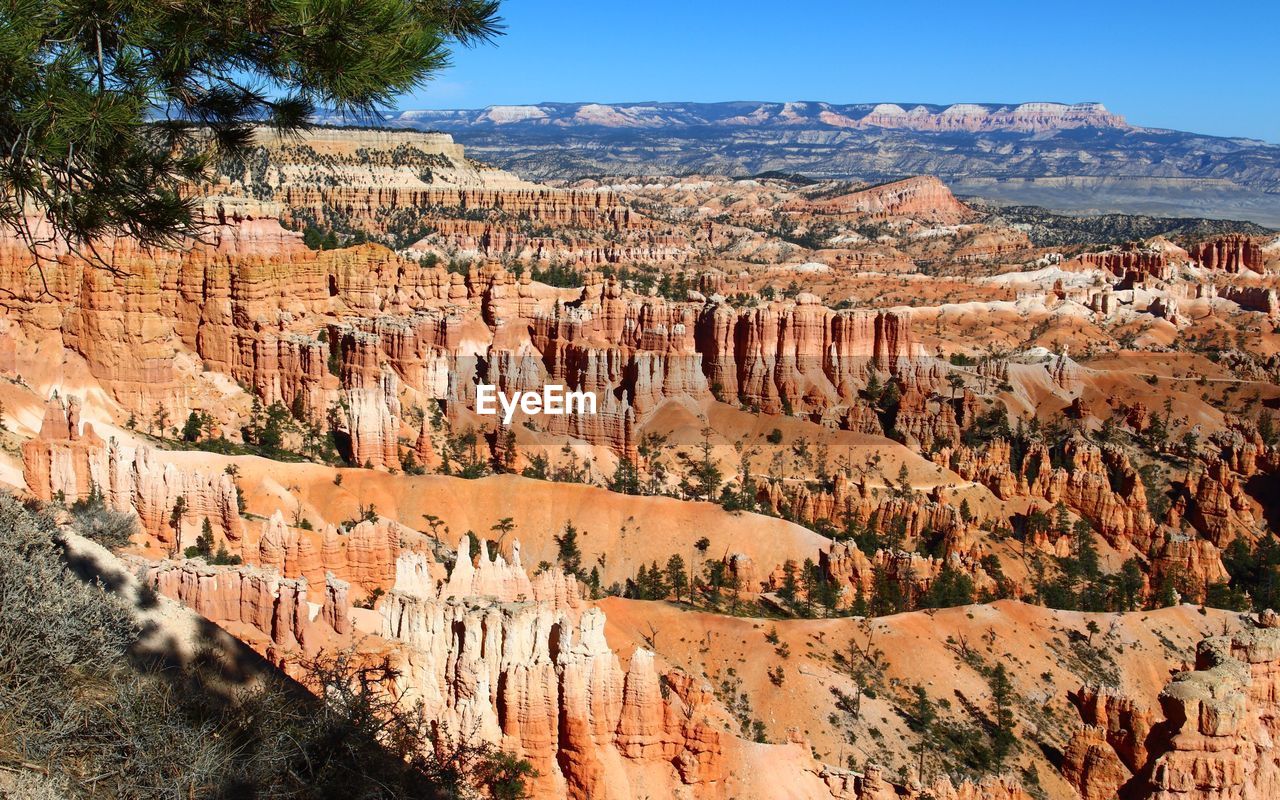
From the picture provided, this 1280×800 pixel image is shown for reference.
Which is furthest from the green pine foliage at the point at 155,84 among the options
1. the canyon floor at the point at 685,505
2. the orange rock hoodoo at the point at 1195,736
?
the orange rock hoodoo at the point at 1195,736

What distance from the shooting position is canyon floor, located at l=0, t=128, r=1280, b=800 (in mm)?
23312

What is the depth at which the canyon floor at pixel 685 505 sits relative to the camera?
918 inches

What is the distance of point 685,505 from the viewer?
145 feet

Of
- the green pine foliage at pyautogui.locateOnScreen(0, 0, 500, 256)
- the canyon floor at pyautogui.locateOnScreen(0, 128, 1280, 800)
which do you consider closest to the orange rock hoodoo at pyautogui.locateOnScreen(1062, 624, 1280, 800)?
the canyon floor at pyautogui.locateOnScreen(0, 128, 1280, 800)

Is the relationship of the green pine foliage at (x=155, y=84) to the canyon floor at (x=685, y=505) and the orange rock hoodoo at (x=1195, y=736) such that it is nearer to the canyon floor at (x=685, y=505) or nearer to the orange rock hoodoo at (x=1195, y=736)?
the canyon floor at (x=685, y=505)

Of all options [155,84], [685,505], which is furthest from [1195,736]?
[155,84]

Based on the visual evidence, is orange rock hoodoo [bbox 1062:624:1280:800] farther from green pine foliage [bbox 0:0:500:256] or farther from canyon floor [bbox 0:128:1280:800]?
green pine foliage [bbox 0:0:500:256]

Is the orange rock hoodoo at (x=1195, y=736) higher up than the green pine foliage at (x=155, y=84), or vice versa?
the green pine foliage at (x=155, y=84)

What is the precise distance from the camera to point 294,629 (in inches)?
877

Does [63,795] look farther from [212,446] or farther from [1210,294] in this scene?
[1210,294]

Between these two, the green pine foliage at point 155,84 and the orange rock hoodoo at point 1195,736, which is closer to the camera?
the green pine foliage at point 155,84

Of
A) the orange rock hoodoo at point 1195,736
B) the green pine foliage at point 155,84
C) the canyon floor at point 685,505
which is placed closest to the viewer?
the green pine foliage at point 155,84

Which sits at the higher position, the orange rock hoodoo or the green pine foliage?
the green pine foliage

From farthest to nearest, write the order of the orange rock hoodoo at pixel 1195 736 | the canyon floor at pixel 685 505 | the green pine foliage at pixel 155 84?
the orange rock hoodoo at pixel 1195 736, the canyon floor at pixel 685 505, the green pine foliage at pixel 155 84
